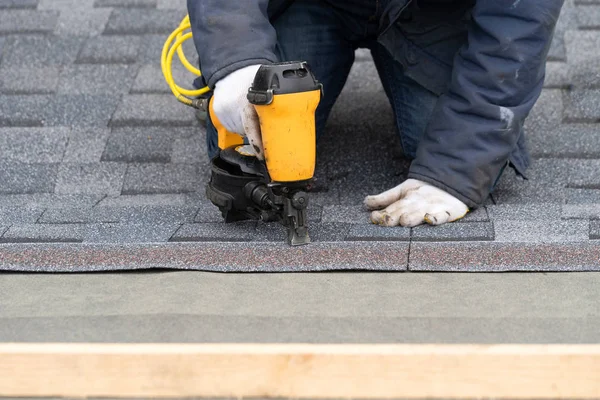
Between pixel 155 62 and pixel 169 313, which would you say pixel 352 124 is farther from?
pixel 169 313

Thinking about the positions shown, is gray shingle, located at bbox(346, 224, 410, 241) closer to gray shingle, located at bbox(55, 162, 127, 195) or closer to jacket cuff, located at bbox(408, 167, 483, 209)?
jacket cuff, located at bbox(408, 167, 483, 209)

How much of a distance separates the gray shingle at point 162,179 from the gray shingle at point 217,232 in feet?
1.34

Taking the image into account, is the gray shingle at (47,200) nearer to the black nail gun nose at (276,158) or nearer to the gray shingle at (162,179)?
A: the gray shingle at (162,179)

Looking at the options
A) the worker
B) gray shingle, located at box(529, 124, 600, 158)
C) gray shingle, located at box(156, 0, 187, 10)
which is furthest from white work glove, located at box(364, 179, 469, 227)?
gray shingle, located at box(156, 0, 187, 10)

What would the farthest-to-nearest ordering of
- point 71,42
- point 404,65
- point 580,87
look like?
point 71,42 < point 580,87 < point 404,65

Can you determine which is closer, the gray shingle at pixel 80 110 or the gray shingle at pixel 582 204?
the gray shingle at pixel 582 204

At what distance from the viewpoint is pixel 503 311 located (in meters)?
1.73

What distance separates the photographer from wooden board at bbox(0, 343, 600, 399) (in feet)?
4.59

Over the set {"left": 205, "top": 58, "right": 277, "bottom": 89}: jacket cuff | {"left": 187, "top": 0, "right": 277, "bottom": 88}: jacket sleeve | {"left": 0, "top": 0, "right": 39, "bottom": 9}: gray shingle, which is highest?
{"left": 187, "top": 0, "right": 277, "bottom": 88}: jacket sleeve

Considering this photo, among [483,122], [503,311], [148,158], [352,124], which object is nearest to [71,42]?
[148,158]

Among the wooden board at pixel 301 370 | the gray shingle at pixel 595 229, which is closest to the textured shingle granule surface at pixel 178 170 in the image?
the gray shingle at pixel 595 229

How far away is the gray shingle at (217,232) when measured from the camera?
2135 millimetres

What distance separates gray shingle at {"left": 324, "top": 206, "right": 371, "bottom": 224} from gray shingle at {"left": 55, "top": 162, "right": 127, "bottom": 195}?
0.68m

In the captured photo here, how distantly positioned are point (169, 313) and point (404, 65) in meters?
1.26
